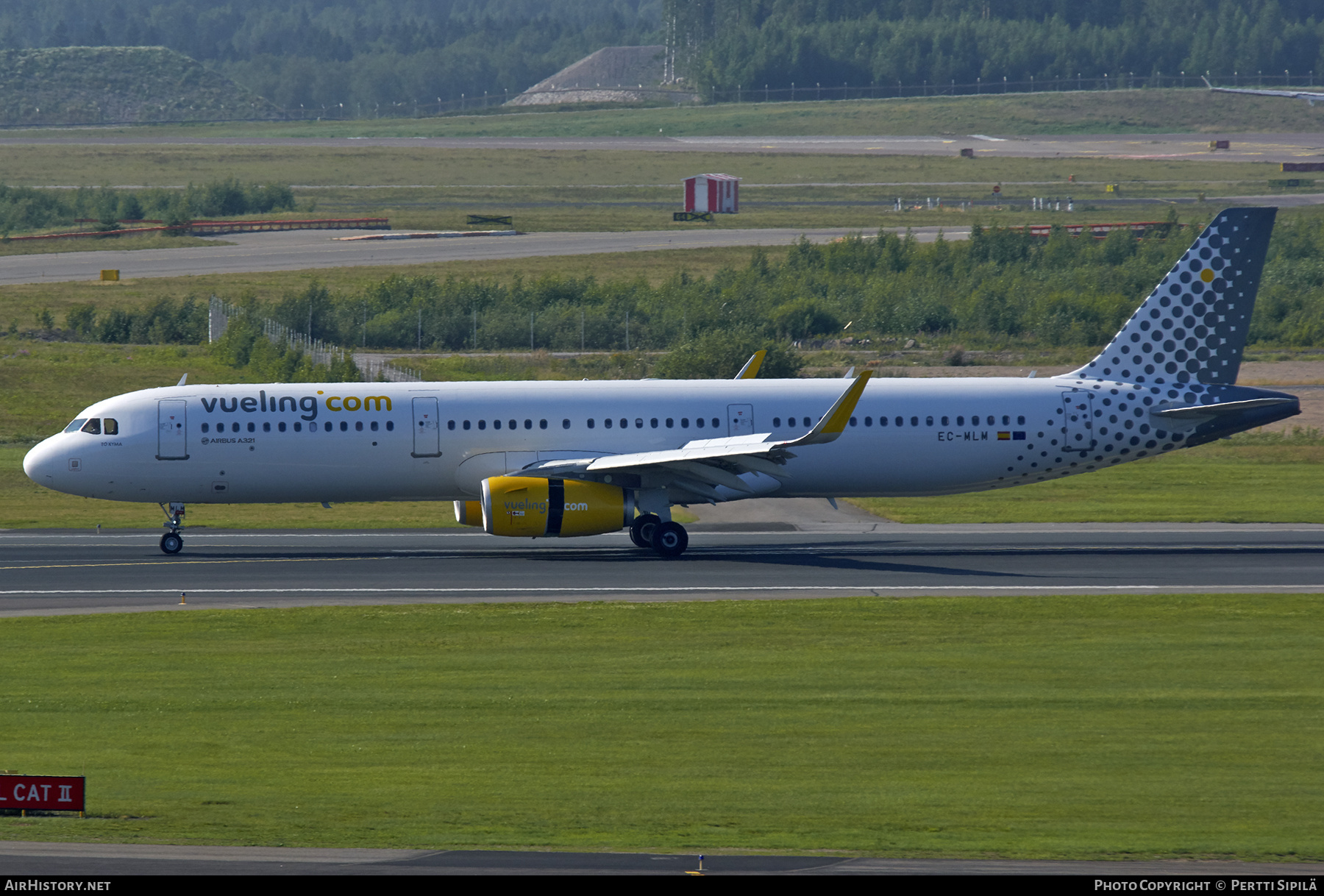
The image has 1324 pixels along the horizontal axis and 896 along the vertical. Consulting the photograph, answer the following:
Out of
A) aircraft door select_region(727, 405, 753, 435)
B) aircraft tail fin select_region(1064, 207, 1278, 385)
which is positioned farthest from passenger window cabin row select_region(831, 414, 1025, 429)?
aircraft tail fin select_region(1064, 207, 1278, 385)

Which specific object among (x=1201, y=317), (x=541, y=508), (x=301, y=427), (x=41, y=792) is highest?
(x=1201, y=317)

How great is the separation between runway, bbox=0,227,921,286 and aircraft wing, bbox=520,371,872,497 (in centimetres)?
6109

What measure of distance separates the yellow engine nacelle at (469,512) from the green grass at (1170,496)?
12580 mm

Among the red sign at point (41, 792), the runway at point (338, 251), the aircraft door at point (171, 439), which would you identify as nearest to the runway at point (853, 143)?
the runway at point (338, 251)

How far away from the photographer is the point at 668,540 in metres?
37.8

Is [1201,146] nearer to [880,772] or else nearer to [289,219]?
[289,219]

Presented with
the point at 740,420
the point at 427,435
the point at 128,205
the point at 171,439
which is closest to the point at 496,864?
the point at 427,435

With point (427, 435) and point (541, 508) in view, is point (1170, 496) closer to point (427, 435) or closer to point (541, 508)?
point (541, 508)

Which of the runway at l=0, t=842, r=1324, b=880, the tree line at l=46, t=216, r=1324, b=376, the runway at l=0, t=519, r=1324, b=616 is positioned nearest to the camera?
the runway at l=0, t=842, r=1324, b=880

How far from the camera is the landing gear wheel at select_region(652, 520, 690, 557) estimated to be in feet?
124

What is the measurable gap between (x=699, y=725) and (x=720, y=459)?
1464cm

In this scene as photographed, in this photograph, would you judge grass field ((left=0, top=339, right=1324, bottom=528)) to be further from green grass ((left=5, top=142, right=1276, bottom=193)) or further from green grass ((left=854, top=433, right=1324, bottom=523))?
green grass ((left=5, top=142, right=1276, bottom=193))

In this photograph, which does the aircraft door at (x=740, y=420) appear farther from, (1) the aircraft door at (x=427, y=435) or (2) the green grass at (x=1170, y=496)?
(2) the green grass at (x=1170, y=496)
